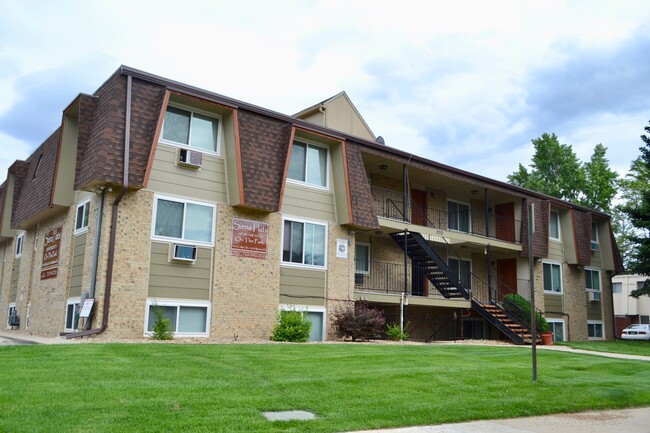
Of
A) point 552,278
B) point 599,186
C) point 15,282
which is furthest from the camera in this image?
point 599,186

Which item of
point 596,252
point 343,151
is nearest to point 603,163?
point 596,252

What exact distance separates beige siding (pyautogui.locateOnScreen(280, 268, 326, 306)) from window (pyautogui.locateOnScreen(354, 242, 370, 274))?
4.12 metres

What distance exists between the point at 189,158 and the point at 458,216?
593 inches

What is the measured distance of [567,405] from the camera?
9.16 metres

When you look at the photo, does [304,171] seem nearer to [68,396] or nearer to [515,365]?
[515,365]

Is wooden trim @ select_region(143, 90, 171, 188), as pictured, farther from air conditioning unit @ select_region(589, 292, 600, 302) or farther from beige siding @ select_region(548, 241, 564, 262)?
air conditioning unit @ select_region(589, 292, 600, 302)

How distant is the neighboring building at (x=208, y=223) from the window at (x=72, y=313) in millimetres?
54

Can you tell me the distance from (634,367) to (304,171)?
10.7 metres

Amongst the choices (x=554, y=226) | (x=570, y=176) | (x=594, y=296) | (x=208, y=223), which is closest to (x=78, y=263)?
(x=208, y=223)

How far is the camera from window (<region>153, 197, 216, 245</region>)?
1570 cm

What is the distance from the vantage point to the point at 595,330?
99.5 feet

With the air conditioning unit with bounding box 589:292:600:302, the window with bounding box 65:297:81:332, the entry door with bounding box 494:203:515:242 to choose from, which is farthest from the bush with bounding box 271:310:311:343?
the air conditioning unit with bounding box 589:292:600:302

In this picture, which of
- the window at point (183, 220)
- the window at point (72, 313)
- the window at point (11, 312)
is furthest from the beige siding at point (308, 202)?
the window at point (11, 312)

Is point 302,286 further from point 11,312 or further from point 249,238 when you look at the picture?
point 11,312
